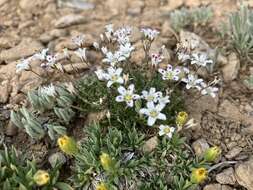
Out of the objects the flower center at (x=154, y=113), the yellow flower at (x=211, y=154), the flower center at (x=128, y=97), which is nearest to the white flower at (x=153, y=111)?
the flower center at (x=154, y=113)

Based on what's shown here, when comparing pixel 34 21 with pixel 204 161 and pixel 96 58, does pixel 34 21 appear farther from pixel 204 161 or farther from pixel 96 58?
pixel 204 161

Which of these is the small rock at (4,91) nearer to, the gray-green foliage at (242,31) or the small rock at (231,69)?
the small rock at (231,69)

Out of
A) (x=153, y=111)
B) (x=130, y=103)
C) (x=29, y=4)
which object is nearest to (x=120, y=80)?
(x=130, y=103)

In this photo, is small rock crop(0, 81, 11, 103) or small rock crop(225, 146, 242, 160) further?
small rock crop(0, 81, 11, 103)

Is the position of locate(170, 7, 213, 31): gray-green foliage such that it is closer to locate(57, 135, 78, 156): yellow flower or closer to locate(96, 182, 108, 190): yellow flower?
locate(57, 135, 78, 156): yellow flower

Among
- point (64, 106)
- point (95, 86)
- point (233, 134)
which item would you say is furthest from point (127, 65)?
point (233, 134)

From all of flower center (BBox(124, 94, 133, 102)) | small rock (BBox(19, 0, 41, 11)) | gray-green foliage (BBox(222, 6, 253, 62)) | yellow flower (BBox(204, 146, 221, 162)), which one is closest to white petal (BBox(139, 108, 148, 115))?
flower center (BBox(124, 94, 133, 102))
